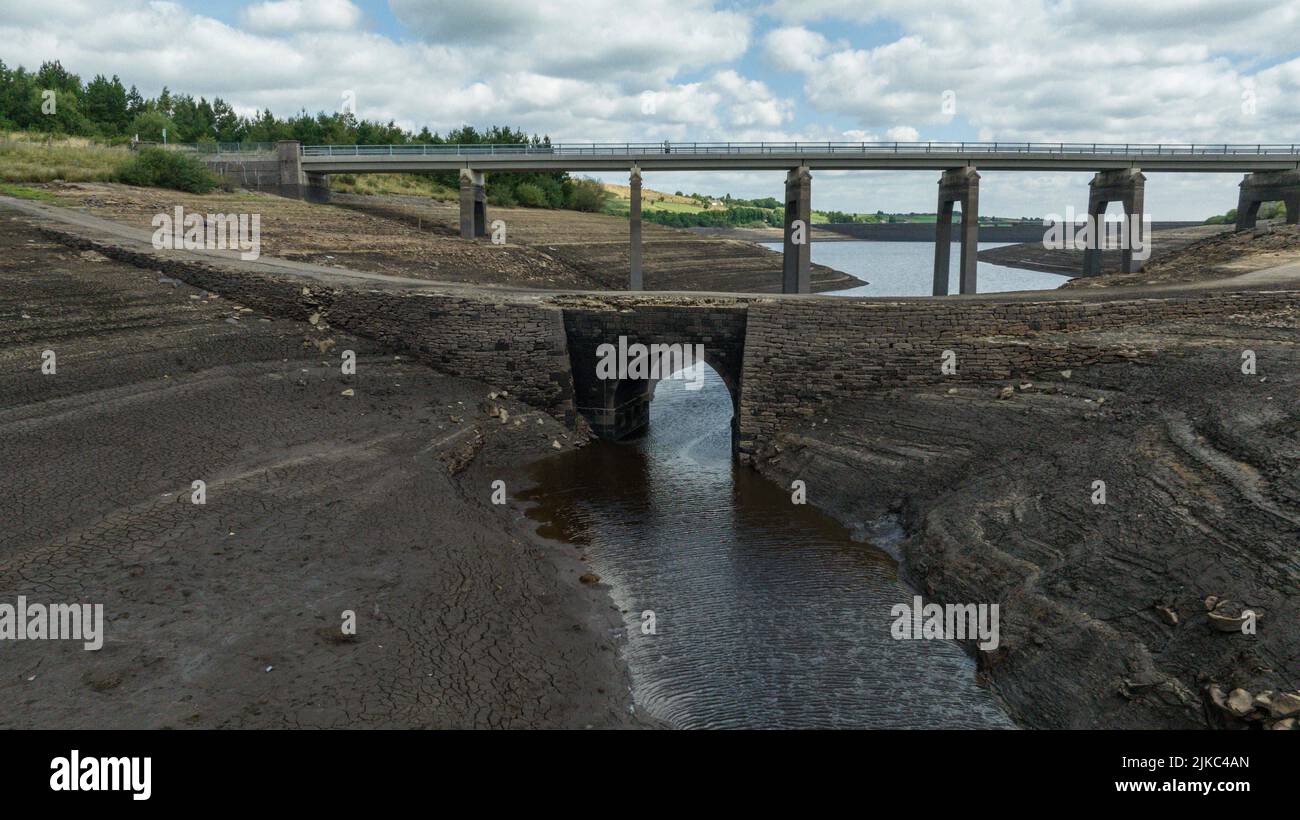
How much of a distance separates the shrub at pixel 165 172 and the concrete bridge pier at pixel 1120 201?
58986 mm

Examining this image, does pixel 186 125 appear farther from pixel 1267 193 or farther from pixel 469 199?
pixel 1267 193

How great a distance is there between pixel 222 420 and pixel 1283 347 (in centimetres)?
2957

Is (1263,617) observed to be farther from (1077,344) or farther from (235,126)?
(235,126)

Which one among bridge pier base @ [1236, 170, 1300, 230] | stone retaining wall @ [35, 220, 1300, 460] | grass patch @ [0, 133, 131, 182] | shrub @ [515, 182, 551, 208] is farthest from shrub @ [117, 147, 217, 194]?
bridge pier base @ [1236, 170, 1300, 230]

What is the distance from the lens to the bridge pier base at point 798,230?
2012 inches

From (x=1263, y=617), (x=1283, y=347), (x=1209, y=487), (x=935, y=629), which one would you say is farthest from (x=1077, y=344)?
(x=1263, y=617)

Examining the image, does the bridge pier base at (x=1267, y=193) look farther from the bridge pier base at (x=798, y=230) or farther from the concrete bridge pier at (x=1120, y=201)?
the bridge pier base at (x=798, y=230)

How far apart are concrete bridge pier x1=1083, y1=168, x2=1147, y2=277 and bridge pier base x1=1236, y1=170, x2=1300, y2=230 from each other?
7.05 meters

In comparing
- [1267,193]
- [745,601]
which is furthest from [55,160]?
[1267,193]

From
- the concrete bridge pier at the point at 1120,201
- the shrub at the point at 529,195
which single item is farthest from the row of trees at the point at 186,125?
the concrete bridge pier at the point at 1120,201

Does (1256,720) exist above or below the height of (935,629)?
above

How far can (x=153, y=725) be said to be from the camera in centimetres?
1245

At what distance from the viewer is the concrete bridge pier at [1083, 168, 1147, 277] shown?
55.0m

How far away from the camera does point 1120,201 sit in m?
56.6
